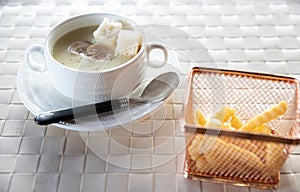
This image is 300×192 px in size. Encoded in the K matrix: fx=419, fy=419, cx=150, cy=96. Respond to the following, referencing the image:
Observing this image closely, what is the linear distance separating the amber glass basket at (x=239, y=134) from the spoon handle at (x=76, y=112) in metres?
0.12

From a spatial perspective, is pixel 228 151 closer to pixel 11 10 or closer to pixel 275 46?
pixel 275 46

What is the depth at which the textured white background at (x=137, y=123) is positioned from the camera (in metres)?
0.60

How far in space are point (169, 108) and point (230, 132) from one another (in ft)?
0.61

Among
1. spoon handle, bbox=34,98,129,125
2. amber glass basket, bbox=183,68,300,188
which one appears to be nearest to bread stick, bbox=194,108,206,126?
amber glass basket, bbox=183,68,300,188

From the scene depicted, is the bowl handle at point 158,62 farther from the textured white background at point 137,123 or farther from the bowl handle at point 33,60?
the bowl handle at point 33,60

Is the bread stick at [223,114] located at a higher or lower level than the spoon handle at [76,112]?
higher

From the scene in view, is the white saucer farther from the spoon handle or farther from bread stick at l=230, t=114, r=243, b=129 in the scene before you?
bread stick at l=230, t=114, r=243, b=129

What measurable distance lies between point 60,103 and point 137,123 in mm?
125

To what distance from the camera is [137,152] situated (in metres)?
0.63

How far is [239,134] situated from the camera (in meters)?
0.53

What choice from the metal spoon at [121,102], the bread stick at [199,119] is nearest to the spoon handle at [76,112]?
the metal spoon at [121,102]

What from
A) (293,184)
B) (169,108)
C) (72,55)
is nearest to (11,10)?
(72,55)

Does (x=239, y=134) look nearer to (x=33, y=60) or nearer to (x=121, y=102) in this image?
(x=121, y=102)

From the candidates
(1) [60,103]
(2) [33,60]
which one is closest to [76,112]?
(1) [60,103]
